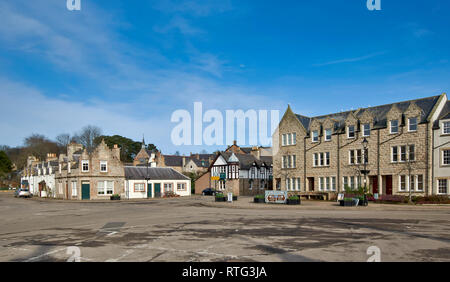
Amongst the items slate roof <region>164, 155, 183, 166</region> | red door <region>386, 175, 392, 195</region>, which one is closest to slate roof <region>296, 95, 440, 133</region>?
red door <region>386, 175, 392, 195</region>

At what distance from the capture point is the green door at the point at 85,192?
5375 cm

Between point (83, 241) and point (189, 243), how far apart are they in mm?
4069

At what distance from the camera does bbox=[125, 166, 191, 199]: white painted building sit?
2299 inches

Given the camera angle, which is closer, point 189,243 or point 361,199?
point 189,243

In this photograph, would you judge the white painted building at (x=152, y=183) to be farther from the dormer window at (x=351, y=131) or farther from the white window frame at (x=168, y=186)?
the dormer window at (x=351, y=131)

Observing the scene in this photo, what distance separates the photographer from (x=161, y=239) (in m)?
14.0

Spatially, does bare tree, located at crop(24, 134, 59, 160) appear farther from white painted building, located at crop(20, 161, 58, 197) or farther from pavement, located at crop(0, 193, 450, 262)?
Answer: pavement, located at crop(0, 193, 450, 262)

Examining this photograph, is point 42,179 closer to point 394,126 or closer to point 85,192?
point 85,192

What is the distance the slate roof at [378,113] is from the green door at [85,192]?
3302cm

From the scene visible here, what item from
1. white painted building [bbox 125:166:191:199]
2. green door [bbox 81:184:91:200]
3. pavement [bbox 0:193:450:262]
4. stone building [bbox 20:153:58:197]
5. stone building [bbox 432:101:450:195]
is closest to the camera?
pavement [bbox 0:193:450:262]

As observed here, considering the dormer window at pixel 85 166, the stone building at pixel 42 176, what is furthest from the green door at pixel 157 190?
the stone building at pixel 42 176
